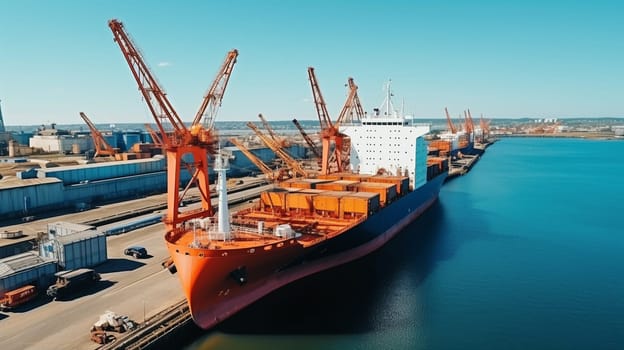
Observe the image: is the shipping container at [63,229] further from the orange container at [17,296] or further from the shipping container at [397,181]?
the shipping container at [397,181]

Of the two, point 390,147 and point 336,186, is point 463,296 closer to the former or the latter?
point 336,186

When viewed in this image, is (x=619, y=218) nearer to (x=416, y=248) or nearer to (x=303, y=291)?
(x=416, y=248)

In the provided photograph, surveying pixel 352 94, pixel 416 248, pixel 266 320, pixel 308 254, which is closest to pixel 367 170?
pixel 416 248

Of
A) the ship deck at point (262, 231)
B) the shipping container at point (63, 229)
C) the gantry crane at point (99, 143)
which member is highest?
the gantry crane at point (99, 143)

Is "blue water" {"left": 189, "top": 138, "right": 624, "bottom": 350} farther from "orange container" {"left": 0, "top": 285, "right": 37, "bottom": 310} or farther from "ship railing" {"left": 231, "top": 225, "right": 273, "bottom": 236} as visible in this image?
"orange container" {"left": 0, "top": 285, "right": 37, "bottom": 310}

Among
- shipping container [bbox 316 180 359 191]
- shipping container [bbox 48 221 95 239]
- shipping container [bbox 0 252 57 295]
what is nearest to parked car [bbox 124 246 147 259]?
shipping container [bbox 48 221 95 239]

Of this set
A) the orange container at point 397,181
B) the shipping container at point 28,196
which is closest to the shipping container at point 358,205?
the orange container at point 397,181

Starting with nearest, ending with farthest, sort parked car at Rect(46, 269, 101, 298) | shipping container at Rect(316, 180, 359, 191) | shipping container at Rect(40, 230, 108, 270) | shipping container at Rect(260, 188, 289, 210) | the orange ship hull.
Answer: the orange ship hull < parked car at Rect(46, 269, 101, 298) < shipping container at Rect(40, 230, 108, 270) < shipping container at Rect(260, 188, 289, 210) < shipping container at Rect(316, 180, 359, 191)
